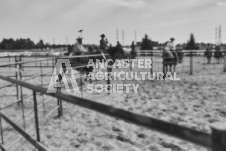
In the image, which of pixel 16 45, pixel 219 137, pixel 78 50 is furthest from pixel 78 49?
pixel 16 45

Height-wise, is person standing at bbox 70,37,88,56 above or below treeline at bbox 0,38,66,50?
below

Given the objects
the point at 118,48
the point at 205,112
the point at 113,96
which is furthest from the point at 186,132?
the point at 118,48

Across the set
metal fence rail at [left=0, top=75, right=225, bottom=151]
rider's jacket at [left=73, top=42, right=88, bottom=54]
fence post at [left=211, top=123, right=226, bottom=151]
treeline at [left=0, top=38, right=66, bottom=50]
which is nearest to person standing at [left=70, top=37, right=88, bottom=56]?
rider's jacket at [left=73, top=42, right=88, bottom=54]

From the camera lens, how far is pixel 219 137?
0.68m

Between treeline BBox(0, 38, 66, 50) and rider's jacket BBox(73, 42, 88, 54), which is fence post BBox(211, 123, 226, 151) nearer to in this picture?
rider's jacket BBox(73, 42, 88, 54)

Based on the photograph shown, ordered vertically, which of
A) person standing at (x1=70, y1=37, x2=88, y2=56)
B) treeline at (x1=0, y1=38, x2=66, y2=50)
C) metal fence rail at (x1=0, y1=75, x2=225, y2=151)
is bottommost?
metal fence rail at (x1=0, y1=75, x2=225, y2=151)

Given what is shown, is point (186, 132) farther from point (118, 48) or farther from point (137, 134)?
point (118, 48)

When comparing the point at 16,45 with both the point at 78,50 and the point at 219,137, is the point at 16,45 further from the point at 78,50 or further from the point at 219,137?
the point at 219,137

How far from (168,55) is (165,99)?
5.55 m

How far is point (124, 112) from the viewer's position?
3.14ft

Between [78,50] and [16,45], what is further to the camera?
[16,45]

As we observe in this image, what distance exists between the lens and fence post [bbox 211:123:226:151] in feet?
2.19

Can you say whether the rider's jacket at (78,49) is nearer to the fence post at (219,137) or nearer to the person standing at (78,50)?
the person standing at (78,50)

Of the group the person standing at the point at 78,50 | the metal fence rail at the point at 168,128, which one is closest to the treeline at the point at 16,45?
the person standing at the point at 78,50
